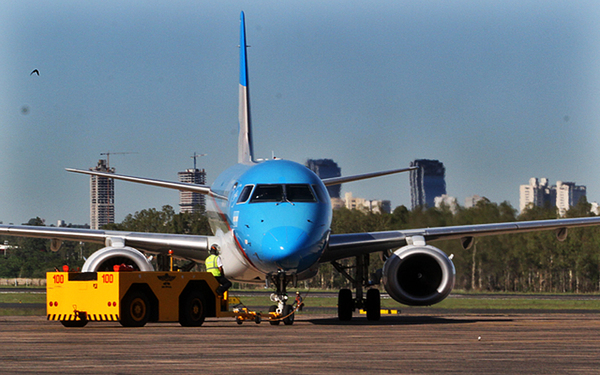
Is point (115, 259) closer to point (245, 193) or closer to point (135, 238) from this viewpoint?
point (135, 238)

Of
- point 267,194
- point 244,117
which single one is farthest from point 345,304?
point 244,117

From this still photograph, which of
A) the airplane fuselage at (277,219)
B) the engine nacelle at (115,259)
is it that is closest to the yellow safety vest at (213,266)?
the airplane fuselage at (277,219)

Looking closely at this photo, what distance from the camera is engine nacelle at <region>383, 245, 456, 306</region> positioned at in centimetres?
2209

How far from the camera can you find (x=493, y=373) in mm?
9930

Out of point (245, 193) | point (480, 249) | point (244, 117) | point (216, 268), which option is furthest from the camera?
point (480, 249)

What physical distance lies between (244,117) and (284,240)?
1428cm

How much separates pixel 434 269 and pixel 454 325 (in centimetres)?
298

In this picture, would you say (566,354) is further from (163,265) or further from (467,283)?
(467,283)

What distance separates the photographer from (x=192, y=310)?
1922 centimetres

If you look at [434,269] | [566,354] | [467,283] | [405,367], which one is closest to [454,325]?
[434,269]

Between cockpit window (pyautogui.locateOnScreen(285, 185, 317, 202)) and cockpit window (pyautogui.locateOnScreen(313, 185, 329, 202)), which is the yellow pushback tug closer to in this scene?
cockpit window (pyautogui.locateOnScreen(285, 185, 317, 202))

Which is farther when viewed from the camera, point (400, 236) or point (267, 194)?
point (400, 236)

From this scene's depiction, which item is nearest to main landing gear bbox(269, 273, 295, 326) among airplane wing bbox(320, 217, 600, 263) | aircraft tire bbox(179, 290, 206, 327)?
aircraft tire bbox(179, 290, 206, 327)

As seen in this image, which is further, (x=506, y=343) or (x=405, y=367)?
(x=506, y=343)
